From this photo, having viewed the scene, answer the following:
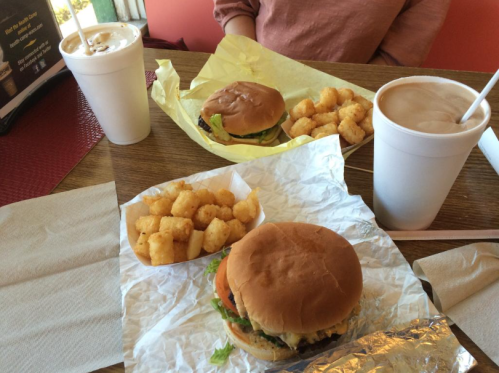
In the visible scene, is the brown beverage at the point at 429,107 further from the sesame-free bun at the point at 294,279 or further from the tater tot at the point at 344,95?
the tater tot at the point at 344,95

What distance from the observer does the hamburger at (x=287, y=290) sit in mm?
646

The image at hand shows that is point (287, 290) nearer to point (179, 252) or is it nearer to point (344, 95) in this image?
point (179, 252)

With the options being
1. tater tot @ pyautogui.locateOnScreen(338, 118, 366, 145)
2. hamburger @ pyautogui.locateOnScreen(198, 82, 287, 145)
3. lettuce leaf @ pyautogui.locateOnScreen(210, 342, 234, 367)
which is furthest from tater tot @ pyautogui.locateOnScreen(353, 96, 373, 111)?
lettuce leaf @ pyautogui.locateOnScreen(210, 342, 234, 367)

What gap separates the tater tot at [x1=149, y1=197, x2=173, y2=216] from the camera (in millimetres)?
893

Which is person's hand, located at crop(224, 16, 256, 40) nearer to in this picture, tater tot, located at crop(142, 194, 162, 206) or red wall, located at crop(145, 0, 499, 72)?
red wall, located at crop(145, 0, 499, 72)

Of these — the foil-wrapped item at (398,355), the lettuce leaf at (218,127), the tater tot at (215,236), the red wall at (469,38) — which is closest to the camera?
the foil-wrapped item at (398,355)

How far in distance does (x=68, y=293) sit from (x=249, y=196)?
0.45 m

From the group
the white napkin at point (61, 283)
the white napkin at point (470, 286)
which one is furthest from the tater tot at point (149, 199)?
the white napkin at point (470, 286)

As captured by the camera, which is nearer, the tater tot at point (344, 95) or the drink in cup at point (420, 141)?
the drink in cup at point (420, 141)

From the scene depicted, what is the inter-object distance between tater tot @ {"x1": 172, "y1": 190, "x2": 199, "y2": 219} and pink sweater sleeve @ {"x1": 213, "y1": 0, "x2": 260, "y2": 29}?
45.4 inches

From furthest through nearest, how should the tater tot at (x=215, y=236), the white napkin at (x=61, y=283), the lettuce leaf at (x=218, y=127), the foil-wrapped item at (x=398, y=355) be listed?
the lettuce leaf at (x=218, y=127) → the tater tot at (x=215, y=236) → the white napkin at (x=61, y=283) → the foil-wrapped item at (x=398, y=355)

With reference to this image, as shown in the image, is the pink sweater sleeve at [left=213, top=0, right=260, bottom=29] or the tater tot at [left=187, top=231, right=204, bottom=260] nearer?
the tater tot at [left=187, top=231, right=204, bottom=260]

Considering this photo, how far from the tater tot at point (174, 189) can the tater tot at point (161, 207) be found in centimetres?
2

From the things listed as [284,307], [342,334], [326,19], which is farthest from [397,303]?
[326,19]
